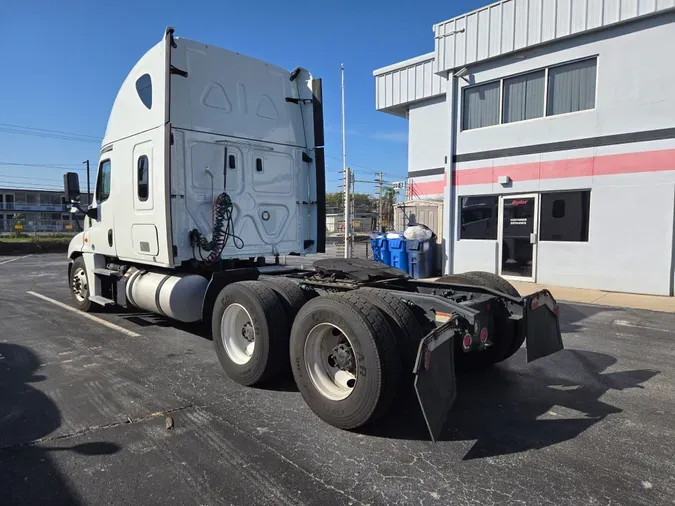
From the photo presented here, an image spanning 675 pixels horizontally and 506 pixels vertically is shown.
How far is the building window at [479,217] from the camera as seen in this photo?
12391 millimetres

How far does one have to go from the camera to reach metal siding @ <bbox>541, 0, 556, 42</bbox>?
1077 centimetres

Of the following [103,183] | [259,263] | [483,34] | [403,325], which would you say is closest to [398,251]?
[483,34]

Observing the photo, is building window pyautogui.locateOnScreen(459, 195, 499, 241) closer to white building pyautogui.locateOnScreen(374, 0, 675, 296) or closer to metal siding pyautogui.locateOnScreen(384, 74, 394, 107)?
white building pyautogui.locateOnScreen(374, 0, 675, 296)

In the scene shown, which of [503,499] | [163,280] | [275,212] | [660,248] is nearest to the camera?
[503,499]

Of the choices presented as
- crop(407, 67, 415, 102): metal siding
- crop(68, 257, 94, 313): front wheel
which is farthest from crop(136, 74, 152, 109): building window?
crop(407, 67, 415, 102): metal siding

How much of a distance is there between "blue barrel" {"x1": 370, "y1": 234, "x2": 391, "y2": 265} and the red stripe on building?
2.70 m

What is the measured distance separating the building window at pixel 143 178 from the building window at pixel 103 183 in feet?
4.17

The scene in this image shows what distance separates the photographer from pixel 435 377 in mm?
3133

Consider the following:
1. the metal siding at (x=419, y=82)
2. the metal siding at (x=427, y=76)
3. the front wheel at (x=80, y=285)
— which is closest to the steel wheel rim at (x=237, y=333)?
the front wheel at (x=80, y=285)

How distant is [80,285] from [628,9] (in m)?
12.5

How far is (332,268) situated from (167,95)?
9.89 ft

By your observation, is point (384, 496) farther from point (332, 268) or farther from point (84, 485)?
point (332, 268)

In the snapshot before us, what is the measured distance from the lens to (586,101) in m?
10.8

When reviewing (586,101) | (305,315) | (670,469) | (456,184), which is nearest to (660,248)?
(586,101)
